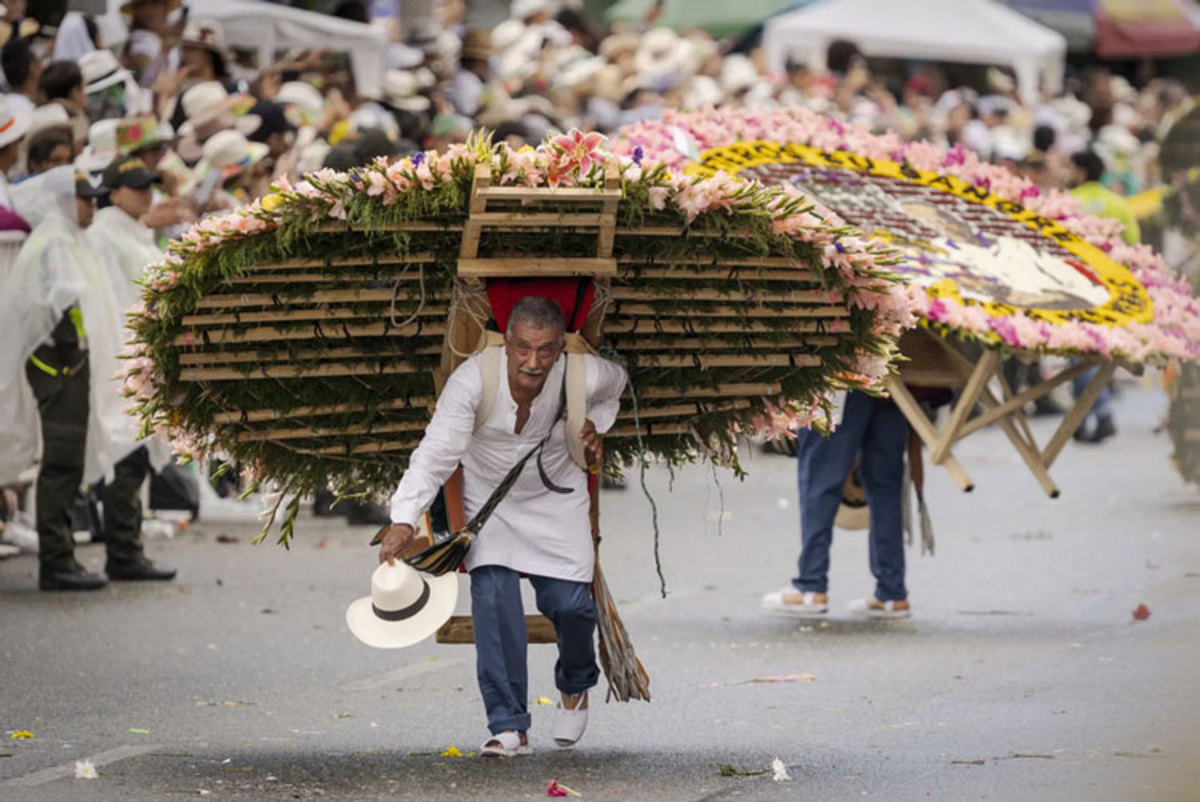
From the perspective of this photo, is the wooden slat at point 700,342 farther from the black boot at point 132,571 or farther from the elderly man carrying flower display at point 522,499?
the black boot at point 132,571

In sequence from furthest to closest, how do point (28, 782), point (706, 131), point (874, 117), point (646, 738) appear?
1. point (874, 117)
2. point (706, 131)
3. point (646, 738)
4. point (28, 782)

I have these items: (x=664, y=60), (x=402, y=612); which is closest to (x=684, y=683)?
(x=402, y=612)

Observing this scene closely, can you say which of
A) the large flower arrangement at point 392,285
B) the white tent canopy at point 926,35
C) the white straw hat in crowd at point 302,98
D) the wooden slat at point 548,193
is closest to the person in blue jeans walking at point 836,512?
the large flower arrangement at point 392,285

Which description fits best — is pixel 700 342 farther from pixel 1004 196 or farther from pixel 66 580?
pixel 66 580

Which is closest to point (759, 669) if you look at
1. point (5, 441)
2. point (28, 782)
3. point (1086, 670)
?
point (1086, 670)

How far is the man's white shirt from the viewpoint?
24.6 feet

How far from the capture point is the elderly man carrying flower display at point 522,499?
7.45 meters

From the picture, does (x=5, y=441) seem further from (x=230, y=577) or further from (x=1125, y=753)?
(x=1125, y=753)

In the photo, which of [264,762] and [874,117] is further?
[874,117]

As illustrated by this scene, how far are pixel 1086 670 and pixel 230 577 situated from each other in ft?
16.4

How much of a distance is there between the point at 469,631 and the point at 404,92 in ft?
35.2

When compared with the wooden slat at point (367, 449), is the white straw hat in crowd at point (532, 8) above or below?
below

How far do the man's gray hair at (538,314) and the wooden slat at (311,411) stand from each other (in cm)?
79

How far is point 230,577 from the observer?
1259cm
